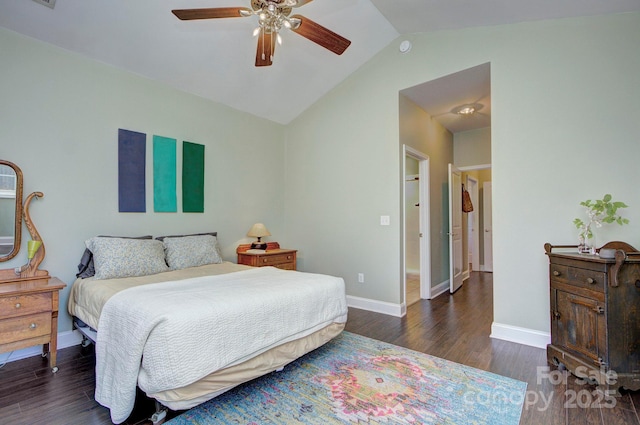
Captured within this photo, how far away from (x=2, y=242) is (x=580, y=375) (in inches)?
180

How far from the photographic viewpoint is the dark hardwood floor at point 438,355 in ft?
6.03

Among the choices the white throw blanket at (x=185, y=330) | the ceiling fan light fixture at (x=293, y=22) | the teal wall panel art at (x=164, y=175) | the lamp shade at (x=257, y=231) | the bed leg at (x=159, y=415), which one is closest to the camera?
the white throw blanket at (x=185, y=330)

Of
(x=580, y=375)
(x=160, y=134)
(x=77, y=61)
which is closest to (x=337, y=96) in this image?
(x=160, y=134)

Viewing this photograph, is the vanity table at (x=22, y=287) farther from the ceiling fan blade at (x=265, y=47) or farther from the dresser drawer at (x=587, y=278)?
the dresser drawer at (x=587, y=278)

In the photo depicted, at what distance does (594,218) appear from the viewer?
2.52 metres

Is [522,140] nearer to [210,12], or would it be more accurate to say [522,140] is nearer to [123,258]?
[210,12]

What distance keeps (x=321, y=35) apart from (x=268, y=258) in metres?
2.63

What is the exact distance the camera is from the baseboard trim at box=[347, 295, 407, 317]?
374 cm

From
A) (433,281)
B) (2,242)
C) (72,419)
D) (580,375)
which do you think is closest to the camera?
(72,419)

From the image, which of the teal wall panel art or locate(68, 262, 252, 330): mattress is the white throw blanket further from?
the teal wall panel art

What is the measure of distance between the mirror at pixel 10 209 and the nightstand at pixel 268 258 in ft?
7.06

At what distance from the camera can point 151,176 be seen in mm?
3428

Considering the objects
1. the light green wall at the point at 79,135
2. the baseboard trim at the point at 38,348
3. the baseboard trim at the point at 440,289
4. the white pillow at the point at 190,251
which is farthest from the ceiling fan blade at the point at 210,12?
the baseboard trim at the point at 440,289

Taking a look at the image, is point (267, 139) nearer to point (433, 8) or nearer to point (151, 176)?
point (151, 176)
